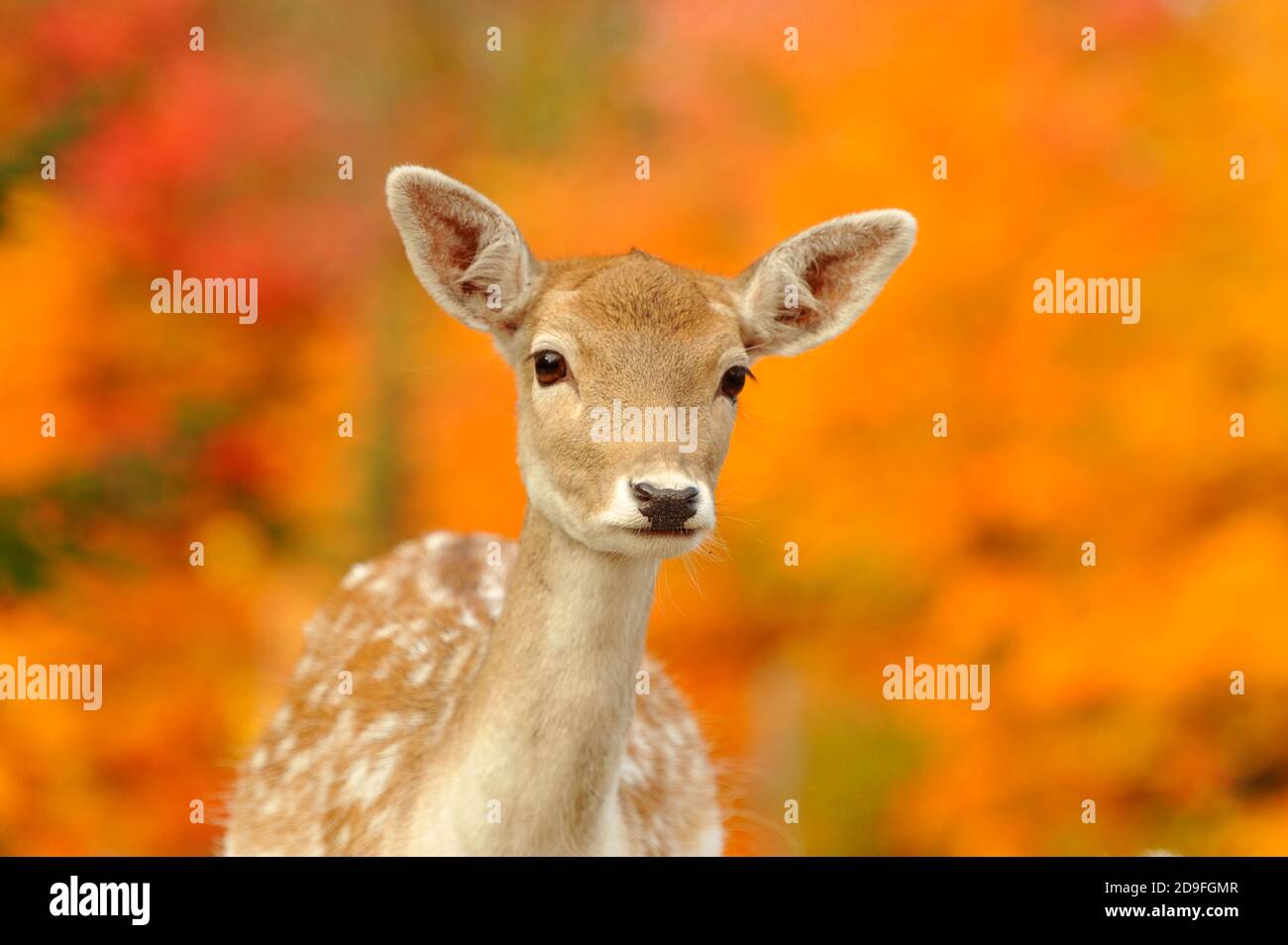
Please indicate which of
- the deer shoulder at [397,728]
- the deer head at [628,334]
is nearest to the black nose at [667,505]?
the deer head at [628,334]

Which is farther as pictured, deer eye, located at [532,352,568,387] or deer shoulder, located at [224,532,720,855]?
deer shoulder, located at [224,532,720,855]

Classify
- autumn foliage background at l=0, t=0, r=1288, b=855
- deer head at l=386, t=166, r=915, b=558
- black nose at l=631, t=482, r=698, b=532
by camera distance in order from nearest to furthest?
black nose at l=631, t=482, r=698, b=532 → deer head at l=386, t=166, r=915, b=558 → autumn foliage background at l=0, t=0, r=1288, b=855

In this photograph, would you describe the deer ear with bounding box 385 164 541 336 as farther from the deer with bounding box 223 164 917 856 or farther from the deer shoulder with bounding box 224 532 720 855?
the deer shoulder with bounding box 224 532 720 855

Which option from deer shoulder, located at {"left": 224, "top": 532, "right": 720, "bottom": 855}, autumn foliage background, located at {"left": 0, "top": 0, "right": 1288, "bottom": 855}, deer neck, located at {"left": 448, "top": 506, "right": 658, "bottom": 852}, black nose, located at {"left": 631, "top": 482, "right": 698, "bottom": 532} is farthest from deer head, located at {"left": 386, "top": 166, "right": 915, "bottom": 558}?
autumn foliage background, located at {"left": 0, "top": 0, "right": 1288, "bottom": 855}

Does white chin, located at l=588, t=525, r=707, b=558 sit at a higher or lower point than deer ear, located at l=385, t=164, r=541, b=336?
lower

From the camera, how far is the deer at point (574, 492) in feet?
10.4

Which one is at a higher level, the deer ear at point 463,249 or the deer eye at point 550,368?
the deer ear at point 463,249

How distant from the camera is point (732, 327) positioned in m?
3.37

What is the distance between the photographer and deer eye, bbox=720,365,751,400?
10.9 ft

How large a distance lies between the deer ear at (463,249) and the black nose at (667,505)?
0.77 metres

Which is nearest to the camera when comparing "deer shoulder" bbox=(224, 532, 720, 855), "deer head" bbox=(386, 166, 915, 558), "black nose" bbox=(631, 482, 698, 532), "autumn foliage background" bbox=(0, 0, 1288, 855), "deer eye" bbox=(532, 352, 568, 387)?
"black nose" bbox=(631, 482, 698, 532)

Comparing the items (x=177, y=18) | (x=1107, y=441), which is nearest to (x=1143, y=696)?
(x=1107, y=441)

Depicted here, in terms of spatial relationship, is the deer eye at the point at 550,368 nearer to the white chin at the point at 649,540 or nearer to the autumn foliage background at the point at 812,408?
the white chin at the point at 649,540

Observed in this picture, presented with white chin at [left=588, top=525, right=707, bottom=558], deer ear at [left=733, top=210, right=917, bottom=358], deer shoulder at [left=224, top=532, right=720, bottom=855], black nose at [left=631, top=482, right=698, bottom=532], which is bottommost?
deer shoulder at [left=224, top=532, right=720, bottom=855]
